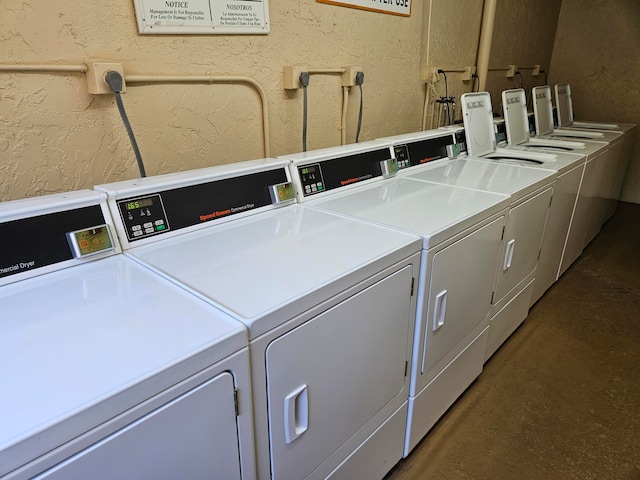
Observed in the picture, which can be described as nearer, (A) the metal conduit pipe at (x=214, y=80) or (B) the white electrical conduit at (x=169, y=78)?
(B) the white electrical conduit at (x=169, y=78)

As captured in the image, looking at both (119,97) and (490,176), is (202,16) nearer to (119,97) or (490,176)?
(119,97)

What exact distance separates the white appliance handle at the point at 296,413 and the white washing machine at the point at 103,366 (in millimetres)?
109

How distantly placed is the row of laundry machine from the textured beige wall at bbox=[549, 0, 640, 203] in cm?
347

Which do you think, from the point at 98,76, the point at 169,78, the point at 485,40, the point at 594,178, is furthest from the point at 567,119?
the point at 98,76

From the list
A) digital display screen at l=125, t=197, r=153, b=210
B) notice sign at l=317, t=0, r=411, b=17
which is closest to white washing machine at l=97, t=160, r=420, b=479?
digital display screen at l=125, t=197, r=153, b=210

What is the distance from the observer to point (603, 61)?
4.49 meters

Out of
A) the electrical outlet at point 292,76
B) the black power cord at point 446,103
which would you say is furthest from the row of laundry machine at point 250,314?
the black power cord at point 446,103

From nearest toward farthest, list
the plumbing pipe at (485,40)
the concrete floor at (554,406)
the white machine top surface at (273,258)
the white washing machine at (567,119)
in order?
the white machine top surface at (273,258)
the concrete floor at (554,406)
the plumbing pipe at (485,40)
the white washing machine at (567,119)

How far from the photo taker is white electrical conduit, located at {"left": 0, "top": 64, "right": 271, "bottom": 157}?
1216 millimetres

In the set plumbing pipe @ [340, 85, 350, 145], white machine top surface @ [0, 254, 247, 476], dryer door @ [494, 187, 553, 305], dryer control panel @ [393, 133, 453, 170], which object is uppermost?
plumbing pipe @ [340, 85, 350, 145]

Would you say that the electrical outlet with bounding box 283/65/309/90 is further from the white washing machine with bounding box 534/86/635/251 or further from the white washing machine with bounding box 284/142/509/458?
the white washing machine with bounding box 534/86/635/251

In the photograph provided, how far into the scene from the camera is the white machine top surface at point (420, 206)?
1394mm

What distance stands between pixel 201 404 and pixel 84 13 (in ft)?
3.95

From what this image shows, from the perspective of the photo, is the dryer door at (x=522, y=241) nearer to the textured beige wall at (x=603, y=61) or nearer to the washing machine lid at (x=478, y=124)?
the washing machine lid at (x=478, y=124)
